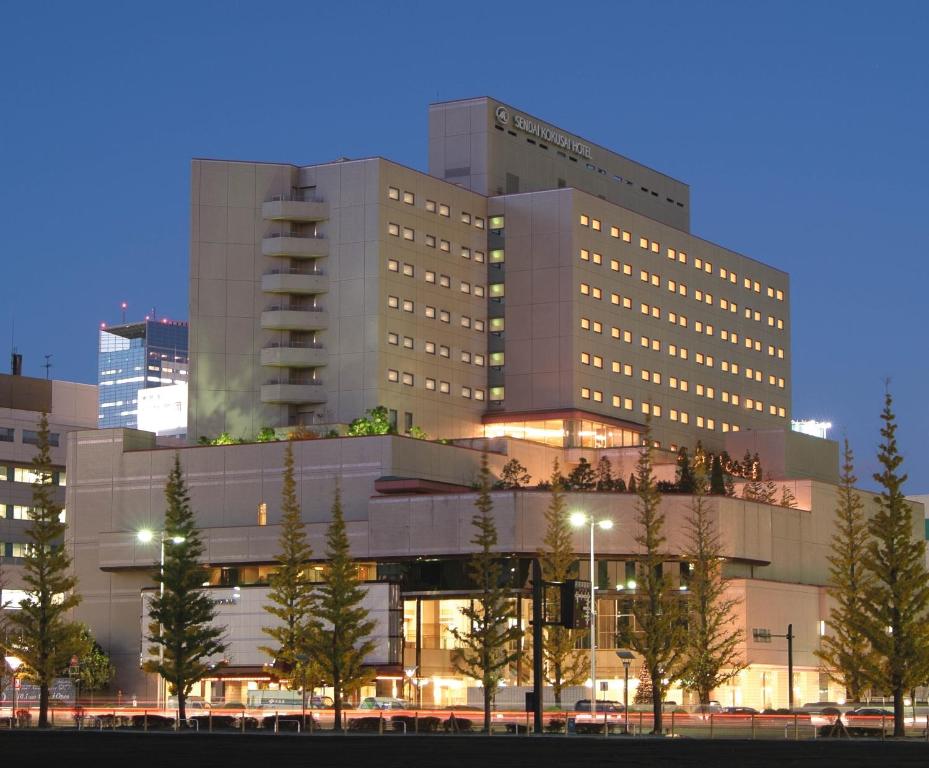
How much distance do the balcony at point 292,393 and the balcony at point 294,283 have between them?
7.61 meters

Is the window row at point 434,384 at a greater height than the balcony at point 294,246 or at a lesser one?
lesser

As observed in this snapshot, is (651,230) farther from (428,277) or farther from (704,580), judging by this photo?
(704,580)

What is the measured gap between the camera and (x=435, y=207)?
493 feet

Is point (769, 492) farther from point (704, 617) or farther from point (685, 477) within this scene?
point (704, 617)

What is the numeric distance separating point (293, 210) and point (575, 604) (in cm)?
8169

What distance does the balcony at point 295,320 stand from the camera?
143 metres

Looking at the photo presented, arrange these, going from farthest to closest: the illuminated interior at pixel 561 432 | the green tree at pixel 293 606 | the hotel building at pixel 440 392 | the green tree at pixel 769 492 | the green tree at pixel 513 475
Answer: the illuminated interior at pixel 561 432, the green tree at pixel 769 492, the green tree at pixel 513 475, the hotel building at pixel 440 392, the green tree at pixel 293 606

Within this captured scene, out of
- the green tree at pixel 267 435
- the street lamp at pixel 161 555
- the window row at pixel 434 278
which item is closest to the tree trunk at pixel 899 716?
the street lamp at pixel 161 555

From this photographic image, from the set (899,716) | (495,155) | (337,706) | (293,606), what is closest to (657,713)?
(899,716)

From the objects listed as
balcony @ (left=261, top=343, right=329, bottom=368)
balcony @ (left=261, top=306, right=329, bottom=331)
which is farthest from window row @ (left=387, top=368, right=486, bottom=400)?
balcony @ (left=261, top=306, right=329, bottom=331)

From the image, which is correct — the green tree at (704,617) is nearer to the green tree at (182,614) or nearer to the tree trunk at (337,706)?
the tree trunk at (337,706)

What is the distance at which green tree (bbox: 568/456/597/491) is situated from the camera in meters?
132

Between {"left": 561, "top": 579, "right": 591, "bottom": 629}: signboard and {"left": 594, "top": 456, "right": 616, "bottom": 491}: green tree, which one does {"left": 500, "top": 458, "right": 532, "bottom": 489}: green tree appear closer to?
{"left": 594, "top": 456, "right": 616, "bottom": 491}: green tree

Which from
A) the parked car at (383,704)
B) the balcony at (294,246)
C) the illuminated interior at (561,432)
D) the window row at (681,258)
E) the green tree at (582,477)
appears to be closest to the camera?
the parked car at (383,704)
